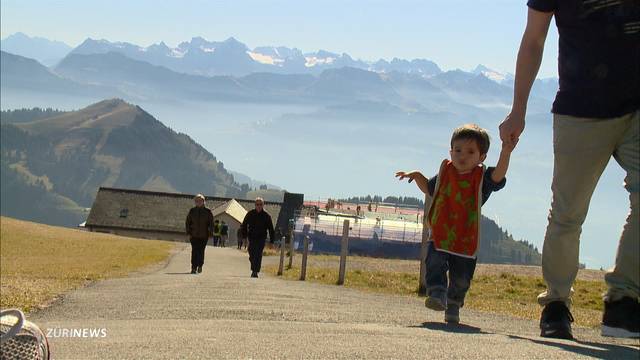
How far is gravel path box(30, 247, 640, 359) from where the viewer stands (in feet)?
16.6

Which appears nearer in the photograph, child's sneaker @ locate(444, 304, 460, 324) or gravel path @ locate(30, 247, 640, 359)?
gravel path @ locate(30, 247, 640, 359)

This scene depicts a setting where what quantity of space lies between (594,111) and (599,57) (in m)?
0.30

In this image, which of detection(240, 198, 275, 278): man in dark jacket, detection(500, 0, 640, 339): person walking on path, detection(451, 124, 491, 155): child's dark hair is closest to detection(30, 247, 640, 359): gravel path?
detection(500, 0, 640, 339): person walking on path

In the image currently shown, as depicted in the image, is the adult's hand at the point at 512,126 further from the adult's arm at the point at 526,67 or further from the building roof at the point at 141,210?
the building roof at the point at 141,210

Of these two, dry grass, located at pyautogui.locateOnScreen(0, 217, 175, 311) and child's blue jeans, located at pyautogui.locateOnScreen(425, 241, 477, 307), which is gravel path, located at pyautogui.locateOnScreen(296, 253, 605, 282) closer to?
dry grass, located at pyautogui.locateOnScreen(0, 217, 175, 311)

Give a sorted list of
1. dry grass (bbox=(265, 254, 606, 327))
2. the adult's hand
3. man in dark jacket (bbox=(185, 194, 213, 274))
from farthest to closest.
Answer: man in dark jacket (bbox=(185, 194, 213, 274)) → dry grass (bbox=(265, 254, 606, 327)) → the adult's hand

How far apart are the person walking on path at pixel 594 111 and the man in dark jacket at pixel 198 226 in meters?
15.8

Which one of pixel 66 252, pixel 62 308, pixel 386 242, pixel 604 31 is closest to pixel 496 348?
pixel 604 31

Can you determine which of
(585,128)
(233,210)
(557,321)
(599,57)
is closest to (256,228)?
(557,321)

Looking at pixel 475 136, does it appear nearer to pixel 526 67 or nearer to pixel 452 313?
pixel 526 67

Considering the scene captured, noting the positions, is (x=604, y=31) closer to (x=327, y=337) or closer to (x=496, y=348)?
(x=496, y=348)

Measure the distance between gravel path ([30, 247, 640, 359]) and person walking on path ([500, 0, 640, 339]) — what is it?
0.47 meters

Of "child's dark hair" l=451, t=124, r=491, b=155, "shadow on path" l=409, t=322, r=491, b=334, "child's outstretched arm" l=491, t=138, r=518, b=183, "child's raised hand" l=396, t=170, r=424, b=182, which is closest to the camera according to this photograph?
"child's outstretched arm" l=491, t=138, r=518, b=183

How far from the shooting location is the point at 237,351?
5055 millimetres
